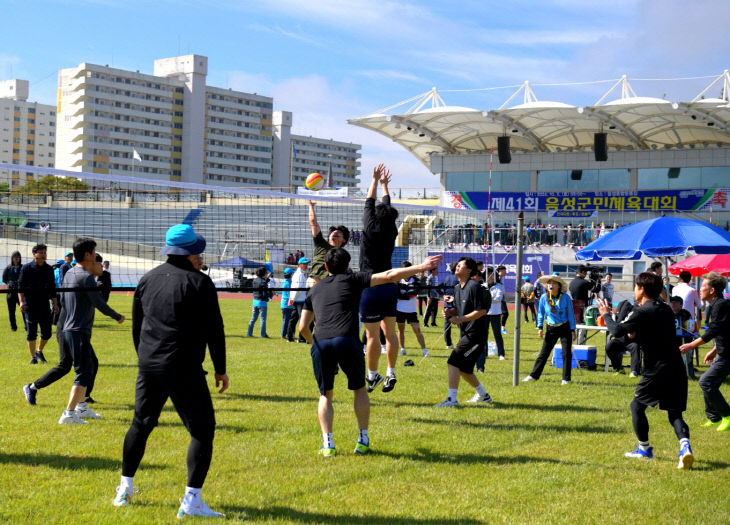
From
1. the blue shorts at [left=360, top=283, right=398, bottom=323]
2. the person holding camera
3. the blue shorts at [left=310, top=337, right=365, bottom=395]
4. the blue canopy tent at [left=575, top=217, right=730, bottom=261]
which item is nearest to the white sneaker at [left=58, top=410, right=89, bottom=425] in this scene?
the blue shorts at [left=310, top=337, right=365, bottom=395]

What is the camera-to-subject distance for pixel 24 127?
170m

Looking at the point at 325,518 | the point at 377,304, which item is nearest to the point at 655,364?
the point at 377,304

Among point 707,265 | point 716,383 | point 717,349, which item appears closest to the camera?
point 716,383

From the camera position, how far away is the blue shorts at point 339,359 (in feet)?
24.0

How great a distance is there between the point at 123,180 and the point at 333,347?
6248 millimetres

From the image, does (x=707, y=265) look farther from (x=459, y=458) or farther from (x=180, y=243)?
(x=180, y=243)

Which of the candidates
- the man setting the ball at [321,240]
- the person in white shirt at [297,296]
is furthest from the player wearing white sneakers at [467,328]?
the person in white shirt at [297,296]

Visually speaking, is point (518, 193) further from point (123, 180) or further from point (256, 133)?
point (256, 133)

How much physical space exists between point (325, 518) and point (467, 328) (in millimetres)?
5086

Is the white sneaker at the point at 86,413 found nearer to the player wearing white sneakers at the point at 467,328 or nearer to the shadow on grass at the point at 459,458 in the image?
the shadow on grass at the point at 459,458

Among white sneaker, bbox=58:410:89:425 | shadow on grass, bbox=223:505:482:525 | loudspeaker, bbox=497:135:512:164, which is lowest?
white sneaker, bbox=58:410:89:425

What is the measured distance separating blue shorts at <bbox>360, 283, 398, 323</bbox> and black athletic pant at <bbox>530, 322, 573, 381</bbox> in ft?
13.2

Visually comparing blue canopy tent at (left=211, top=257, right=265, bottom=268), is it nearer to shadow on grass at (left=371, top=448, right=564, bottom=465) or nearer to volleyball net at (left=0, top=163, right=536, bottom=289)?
volleyball net at (left=0, top=163, right=536, bottom=289)

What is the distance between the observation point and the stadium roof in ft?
156
